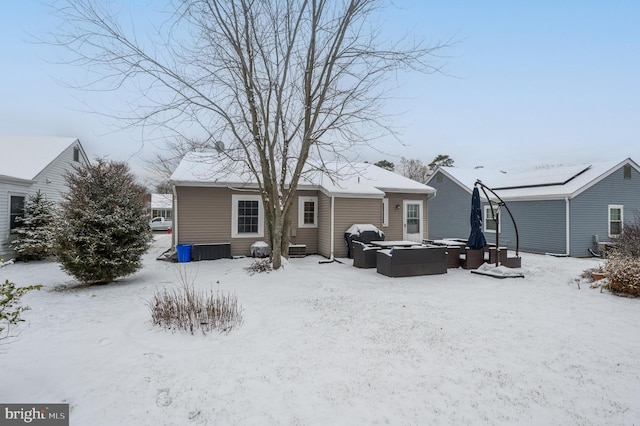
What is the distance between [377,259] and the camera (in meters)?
9.12

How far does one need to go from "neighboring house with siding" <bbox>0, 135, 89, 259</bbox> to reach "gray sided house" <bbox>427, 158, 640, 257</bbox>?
19.2 metres

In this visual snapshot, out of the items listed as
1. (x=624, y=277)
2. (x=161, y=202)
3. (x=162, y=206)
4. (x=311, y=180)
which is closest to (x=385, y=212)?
(x=311, y=180)

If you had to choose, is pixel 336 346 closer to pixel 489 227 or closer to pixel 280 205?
pixel 280 205

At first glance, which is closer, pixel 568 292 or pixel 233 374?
pixel 233 374

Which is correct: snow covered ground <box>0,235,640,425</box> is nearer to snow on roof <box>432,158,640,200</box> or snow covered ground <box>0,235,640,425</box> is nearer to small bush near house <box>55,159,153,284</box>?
Answer: small bush near house <box>55,159,153,284</box>

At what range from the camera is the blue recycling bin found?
10709 mm

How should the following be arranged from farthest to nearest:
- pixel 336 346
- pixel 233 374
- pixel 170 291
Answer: pixel 170 291, pixel 336 346, pixel 233 374

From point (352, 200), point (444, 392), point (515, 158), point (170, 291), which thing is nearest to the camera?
point (444, 392)

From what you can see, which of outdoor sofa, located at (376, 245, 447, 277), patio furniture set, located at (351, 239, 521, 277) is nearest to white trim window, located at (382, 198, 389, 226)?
patio furniture set, located at (351, 239, 521, 277)

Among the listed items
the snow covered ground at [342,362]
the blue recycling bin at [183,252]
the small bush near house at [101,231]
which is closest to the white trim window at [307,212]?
the blue recycling bin at [183,252]

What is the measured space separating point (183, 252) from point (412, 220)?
958 centimetres

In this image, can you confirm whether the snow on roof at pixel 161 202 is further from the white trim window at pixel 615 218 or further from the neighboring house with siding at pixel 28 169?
the white trim window at pixel 615 218

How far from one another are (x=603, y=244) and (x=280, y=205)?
1407 cm

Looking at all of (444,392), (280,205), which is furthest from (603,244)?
(444,392)
